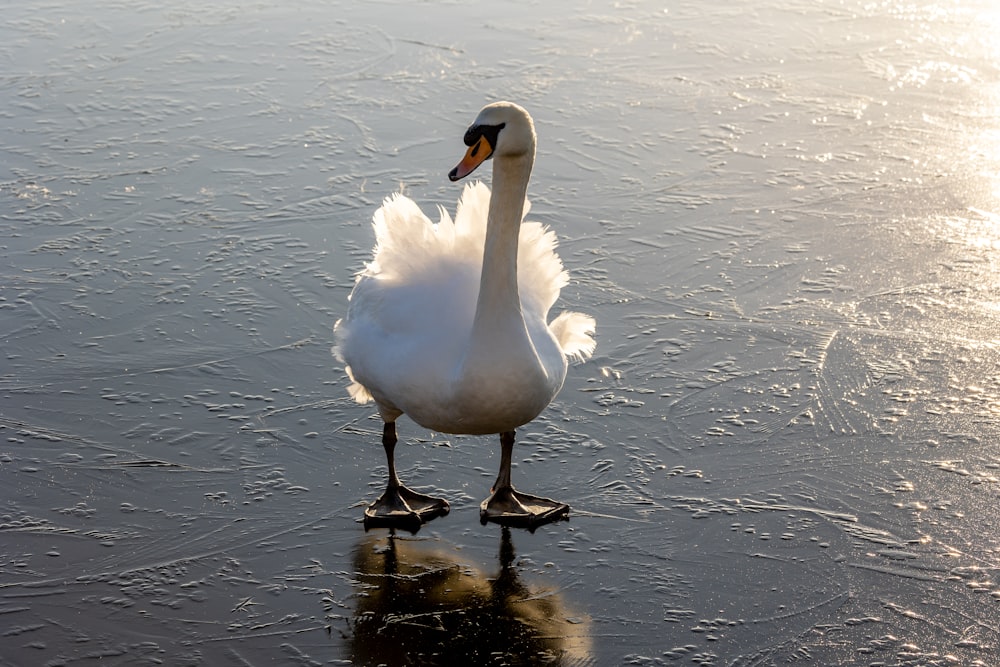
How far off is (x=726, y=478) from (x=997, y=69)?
5391mm

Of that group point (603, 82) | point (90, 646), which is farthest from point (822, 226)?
point (90, 646)

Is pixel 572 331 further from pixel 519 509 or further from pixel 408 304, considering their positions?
pixel 519 509

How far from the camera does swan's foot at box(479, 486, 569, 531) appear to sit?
4266 mm

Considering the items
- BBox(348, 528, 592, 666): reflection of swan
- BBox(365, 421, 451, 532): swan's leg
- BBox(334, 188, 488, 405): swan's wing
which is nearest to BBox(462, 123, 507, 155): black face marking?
BBox(334, 188, 488, 405): swan's wing

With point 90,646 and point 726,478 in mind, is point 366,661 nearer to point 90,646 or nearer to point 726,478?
point 90,646

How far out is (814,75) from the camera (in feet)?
28.4

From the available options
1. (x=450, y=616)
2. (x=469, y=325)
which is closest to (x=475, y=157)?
(x=469, y=325)

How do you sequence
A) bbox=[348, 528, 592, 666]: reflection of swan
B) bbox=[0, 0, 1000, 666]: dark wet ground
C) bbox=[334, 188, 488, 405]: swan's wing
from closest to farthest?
bbox=[348, 528, 592, 666]: reflection of swan
bbox=[0, 0, 1000, 666]: dark wet ground
bbox=[334, 188, 488, 405]: swan's wing

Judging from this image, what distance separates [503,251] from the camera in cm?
418

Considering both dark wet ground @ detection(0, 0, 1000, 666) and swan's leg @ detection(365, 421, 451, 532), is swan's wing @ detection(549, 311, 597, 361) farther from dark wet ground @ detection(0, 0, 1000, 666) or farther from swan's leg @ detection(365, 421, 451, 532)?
swan's leg @ detection(365, 421, 451, 532)

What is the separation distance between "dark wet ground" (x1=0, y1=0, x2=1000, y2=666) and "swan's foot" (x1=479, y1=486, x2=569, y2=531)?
5 centimetres

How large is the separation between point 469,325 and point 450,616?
97cm

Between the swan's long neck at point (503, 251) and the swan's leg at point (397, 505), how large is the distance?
66cm

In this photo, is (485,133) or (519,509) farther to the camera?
(519,509)
